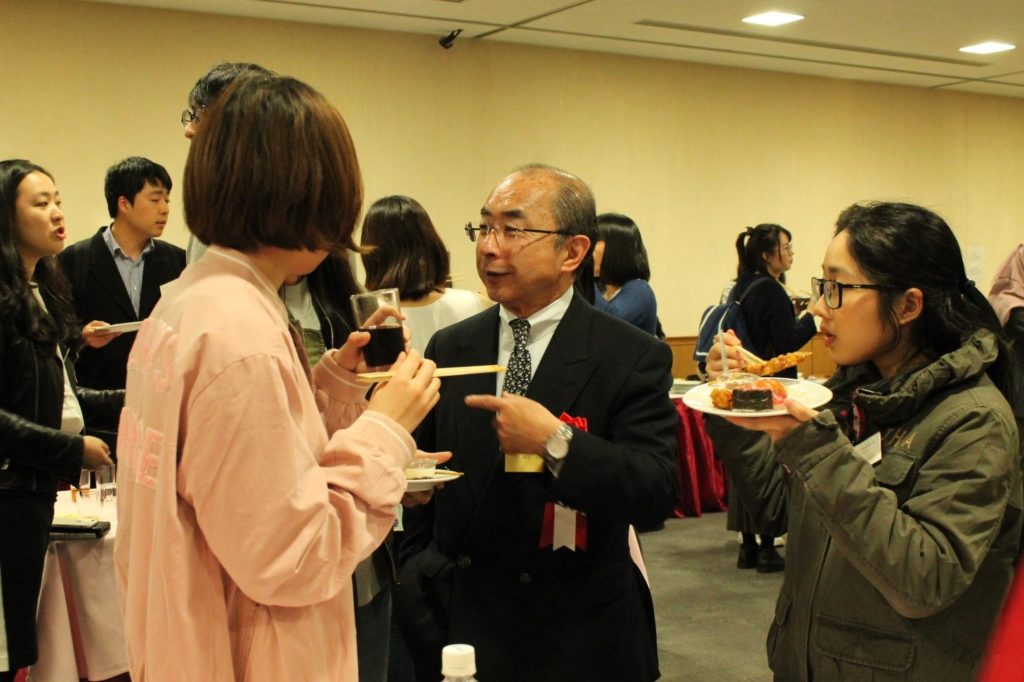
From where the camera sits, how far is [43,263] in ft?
11.8

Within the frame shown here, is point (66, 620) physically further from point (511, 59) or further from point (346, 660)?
point (511, 59)

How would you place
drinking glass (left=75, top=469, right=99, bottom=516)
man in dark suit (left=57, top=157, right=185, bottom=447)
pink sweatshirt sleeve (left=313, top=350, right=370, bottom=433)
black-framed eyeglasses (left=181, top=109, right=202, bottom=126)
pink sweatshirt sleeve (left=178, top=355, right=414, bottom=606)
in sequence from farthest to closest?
man in dark suit (left=57, top=157, right=185, bottom=447), drinking glass (left=75, top=469, right=99, bottom=516), black-framed eyeglasses (left=181, top=109, right=202, bottom=126), pink sweatshirt sleeve (left=313, top=350, right=370, bottom=433), pink sweatshirt sleeve (left=178, top=355, right=414, bottom=606)

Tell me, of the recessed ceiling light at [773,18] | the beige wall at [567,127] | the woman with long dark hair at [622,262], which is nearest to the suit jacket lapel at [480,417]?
the woman with long dark hair at [622,262]

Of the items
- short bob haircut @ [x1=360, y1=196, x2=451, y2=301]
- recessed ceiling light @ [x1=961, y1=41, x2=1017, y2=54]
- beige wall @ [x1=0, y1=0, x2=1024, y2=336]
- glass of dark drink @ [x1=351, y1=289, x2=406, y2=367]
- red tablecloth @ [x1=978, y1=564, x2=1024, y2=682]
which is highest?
recessed ceiling light @ [x1=961, y1=41, x2=1017, y2=54]

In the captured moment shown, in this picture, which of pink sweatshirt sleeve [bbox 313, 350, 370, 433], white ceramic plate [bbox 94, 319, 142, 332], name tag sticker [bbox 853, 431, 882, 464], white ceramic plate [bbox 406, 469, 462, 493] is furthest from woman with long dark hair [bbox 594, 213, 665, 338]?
pink sweatshirt sleeve [bbox 313, 350, 370, 433]

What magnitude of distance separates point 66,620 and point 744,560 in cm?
363

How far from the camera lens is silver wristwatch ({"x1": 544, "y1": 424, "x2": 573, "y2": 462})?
191 centimetres

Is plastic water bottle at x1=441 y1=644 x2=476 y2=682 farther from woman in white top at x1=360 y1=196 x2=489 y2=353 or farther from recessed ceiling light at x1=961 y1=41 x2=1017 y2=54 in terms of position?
recessed ceiling light at x1=961 y1=41 x2=1017 y2=54

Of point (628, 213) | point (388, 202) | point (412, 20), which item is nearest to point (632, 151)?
point (628, 213)

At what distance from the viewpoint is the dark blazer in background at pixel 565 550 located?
6.73 ft

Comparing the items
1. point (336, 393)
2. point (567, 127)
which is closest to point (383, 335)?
point (336, 393)

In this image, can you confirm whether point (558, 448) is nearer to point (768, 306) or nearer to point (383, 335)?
point (383, 335)

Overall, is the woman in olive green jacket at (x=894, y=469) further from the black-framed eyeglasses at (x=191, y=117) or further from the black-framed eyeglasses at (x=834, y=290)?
the black-framed eyeglasses at (x=191, y=117)

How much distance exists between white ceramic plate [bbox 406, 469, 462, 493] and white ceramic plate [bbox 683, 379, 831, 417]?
1.59 feet
